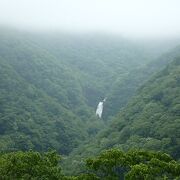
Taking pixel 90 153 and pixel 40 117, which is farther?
pixel 40 117

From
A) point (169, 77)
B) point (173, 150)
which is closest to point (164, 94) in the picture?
point (169, 77)

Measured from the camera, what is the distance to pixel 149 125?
407 ft

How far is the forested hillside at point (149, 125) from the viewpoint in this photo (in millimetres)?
108025

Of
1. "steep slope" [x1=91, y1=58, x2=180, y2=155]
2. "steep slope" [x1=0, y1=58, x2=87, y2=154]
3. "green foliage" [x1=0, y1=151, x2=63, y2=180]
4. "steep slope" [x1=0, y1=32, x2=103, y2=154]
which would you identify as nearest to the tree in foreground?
"green foliage" [x1=0, y1=151, x2=63, y2=180]

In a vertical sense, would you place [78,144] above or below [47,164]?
below

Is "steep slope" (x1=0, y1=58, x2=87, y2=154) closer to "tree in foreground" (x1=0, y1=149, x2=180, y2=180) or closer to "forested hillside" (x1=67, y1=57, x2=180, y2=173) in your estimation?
"forested hillside" (x1=67, y1=57, x2=180, y2=173)

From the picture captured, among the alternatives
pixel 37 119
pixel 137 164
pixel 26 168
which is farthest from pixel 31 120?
pixel 137 164

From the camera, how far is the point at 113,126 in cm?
14100

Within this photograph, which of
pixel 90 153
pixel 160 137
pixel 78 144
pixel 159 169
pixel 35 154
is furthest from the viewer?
pixel 78 144

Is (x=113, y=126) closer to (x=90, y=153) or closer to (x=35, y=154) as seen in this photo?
(x=90, y=153)

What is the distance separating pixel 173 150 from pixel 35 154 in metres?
64.4

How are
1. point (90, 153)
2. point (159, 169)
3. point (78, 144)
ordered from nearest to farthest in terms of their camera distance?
point (159, 169), point (90, 153), point (78, 144)

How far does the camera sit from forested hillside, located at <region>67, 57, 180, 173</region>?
108 meters

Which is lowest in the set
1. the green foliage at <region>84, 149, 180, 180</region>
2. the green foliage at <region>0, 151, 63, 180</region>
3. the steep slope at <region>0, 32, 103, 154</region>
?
the steep slope at <region>0, 32, 103, 154</region>
